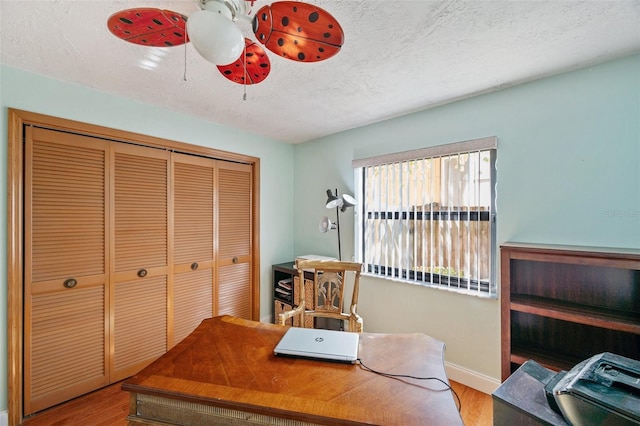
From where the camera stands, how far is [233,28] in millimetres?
853

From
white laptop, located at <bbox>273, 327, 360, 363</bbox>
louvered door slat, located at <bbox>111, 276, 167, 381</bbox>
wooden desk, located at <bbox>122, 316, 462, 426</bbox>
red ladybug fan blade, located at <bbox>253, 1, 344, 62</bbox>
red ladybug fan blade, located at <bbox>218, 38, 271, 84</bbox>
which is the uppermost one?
red ladybug fan blade, located at <bbox>218, 38, 271, 84</bbox>

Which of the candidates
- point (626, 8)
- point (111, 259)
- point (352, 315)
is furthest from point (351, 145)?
point (111, 259)

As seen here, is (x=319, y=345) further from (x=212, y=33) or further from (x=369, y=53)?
(x=369, y=53)

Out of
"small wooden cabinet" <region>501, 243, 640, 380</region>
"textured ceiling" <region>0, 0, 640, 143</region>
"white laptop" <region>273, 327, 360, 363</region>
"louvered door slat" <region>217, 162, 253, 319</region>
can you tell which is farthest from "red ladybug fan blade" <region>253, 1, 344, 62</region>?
"louvered door slat" <region>217, 162, 253, 319</region>

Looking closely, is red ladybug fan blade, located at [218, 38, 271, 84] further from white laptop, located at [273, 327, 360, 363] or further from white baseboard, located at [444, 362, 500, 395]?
white baseboard, located at [444, 362, 500, 395]

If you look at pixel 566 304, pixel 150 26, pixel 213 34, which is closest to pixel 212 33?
pixel 213 34

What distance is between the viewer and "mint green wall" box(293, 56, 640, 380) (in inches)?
62.8

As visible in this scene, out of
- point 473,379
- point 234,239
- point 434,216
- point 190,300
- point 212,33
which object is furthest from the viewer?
point 234,239

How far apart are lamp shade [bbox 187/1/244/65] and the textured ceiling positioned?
0.54m

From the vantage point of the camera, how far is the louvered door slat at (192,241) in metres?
2.57

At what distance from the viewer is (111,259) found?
7.11 feet

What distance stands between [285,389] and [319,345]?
29cm

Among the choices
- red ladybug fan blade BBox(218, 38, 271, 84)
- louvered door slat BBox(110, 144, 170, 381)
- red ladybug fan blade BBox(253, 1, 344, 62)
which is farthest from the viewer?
louvered door slat BBox(110, 144, 170, 381)

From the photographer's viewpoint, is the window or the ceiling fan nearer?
the ceiling fan
